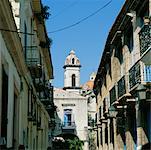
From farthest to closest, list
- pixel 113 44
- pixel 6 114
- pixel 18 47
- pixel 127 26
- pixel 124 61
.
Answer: pixel 113 44
pixel 124 61
pixel 127 26
pixel 18 47
pixel 6 114

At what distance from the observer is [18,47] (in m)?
13.6

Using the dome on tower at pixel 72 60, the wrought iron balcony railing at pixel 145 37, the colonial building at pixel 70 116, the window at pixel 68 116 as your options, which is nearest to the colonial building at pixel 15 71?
the wrought iron balcony railing at pixel 145 37

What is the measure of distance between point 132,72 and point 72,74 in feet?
196

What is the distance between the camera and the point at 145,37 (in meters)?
13.3

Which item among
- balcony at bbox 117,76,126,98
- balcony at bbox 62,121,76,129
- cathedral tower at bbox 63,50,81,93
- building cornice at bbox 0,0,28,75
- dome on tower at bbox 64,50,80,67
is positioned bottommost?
balcony at bbox 62,121,76,129

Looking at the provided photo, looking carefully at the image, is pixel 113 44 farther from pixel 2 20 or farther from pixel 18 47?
pixel 2 20

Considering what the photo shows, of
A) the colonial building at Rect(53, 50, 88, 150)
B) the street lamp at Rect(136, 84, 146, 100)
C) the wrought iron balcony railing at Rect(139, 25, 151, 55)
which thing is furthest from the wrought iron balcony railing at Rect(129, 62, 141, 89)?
the colonial building at Rect(53, 50, 88, 150)

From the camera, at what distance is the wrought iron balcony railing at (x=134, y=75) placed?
14.1m

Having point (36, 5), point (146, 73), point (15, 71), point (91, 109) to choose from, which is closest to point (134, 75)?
point (146, 73)

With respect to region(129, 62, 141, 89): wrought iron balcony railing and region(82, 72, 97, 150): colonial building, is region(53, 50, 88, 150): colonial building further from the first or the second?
region(129, 62, 141, 89): wrought iron balcony railing

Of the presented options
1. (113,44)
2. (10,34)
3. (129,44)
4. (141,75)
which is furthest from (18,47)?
(113,44)

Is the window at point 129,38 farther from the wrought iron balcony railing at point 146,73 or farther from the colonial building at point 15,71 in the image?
the colonial building at point 15,71

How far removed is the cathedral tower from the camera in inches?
2904

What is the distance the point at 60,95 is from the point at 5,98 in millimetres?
48466
